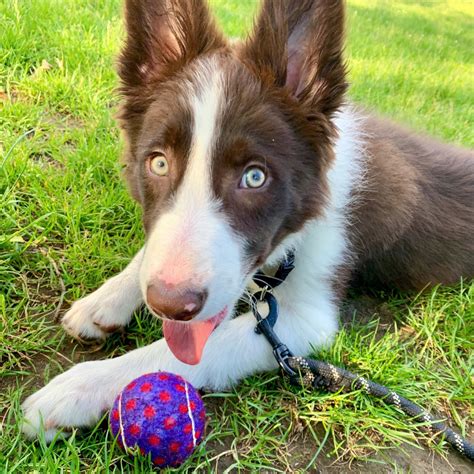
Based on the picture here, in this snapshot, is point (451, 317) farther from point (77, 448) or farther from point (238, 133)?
point (77, 448)

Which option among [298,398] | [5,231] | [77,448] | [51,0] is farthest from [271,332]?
[51,0]

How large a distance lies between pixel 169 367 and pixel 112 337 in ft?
1.50

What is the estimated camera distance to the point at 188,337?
2475mm

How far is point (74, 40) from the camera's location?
519 centimetres

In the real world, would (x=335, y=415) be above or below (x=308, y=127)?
below

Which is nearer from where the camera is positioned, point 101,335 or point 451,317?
point 101,335

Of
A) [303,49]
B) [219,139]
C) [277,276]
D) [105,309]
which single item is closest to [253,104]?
[219,139]

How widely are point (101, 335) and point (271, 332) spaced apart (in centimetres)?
83

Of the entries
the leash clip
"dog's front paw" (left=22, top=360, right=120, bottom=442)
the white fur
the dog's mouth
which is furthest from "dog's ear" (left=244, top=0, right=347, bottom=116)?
"dog's front paw" (left=22, top=360, right=120, bottom=442)

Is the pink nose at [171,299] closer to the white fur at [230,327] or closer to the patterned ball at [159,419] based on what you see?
the white fur at [230,327]

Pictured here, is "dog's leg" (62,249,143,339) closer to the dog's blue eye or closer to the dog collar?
the dog collar

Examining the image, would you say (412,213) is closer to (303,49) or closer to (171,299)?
(303,49)

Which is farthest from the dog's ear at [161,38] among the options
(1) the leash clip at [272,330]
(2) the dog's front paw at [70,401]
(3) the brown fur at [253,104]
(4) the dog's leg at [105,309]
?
(2) the dog's front paw at [70,401]

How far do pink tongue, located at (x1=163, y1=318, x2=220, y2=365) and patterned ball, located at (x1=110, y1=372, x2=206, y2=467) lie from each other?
0.22 metres
